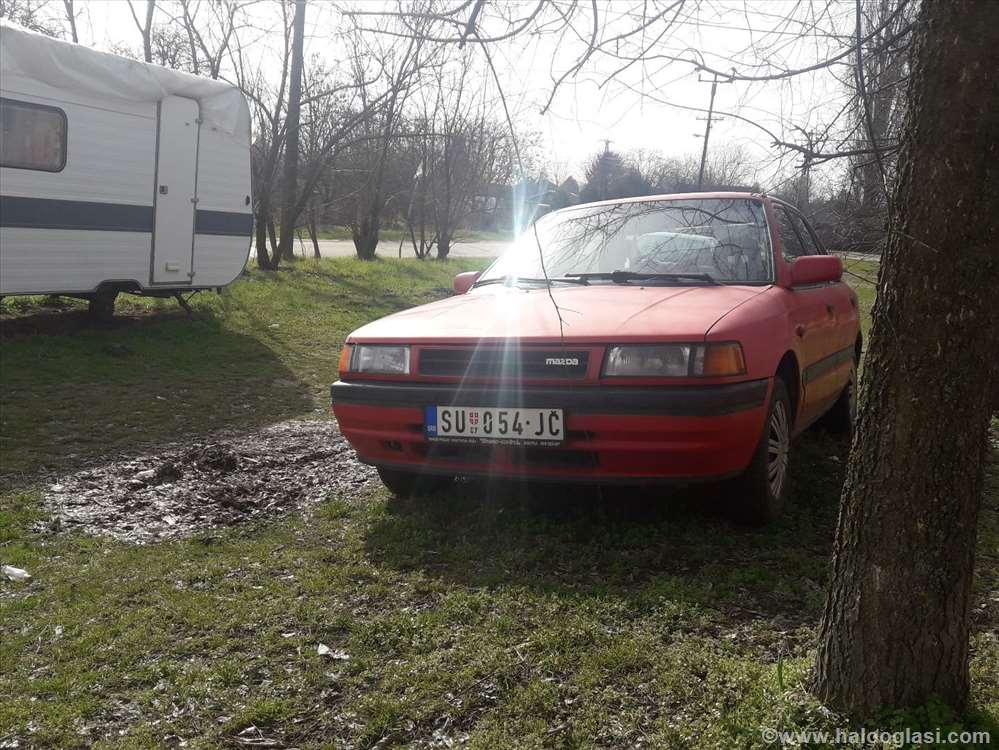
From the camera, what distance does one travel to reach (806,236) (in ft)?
18.1

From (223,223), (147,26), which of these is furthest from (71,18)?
(223,223)

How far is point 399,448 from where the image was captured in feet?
13.8

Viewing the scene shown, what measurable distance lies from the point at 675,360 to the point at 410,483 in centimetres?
164

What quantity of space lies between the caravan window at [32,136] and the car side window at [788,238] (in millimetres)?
6884

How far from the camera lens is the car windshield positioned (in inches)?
180

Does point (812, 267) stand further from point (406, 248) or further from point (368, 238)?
point (406, 248)

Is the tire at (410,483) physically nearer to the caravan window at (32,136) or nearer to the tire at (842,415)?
the tire at (842,415)

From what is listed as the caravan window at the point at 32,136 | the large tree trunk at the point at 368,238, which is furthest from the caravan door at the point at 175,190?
the large tree trunk at the point at 368,238

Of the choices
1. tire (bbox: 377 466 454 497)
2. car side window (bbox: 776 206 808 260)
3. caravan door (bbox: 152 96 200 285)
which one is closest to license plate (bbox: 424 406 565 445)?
tire (bbox: 377 466 454 497)

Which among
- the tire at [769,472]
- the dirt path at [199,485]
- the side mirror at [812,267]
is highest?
the side mirror at [812,267]

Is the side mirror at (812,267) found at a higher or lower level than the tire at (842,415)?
higher

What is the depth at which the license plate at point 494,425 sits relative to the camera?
371 cm

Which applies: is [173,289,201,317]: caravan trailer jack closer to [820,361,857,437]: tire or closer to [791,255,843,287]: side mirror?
[820,361,857,437]: tire

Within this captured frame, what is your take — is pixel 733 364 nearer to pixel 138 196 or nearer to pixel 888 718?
pixel 888 718
